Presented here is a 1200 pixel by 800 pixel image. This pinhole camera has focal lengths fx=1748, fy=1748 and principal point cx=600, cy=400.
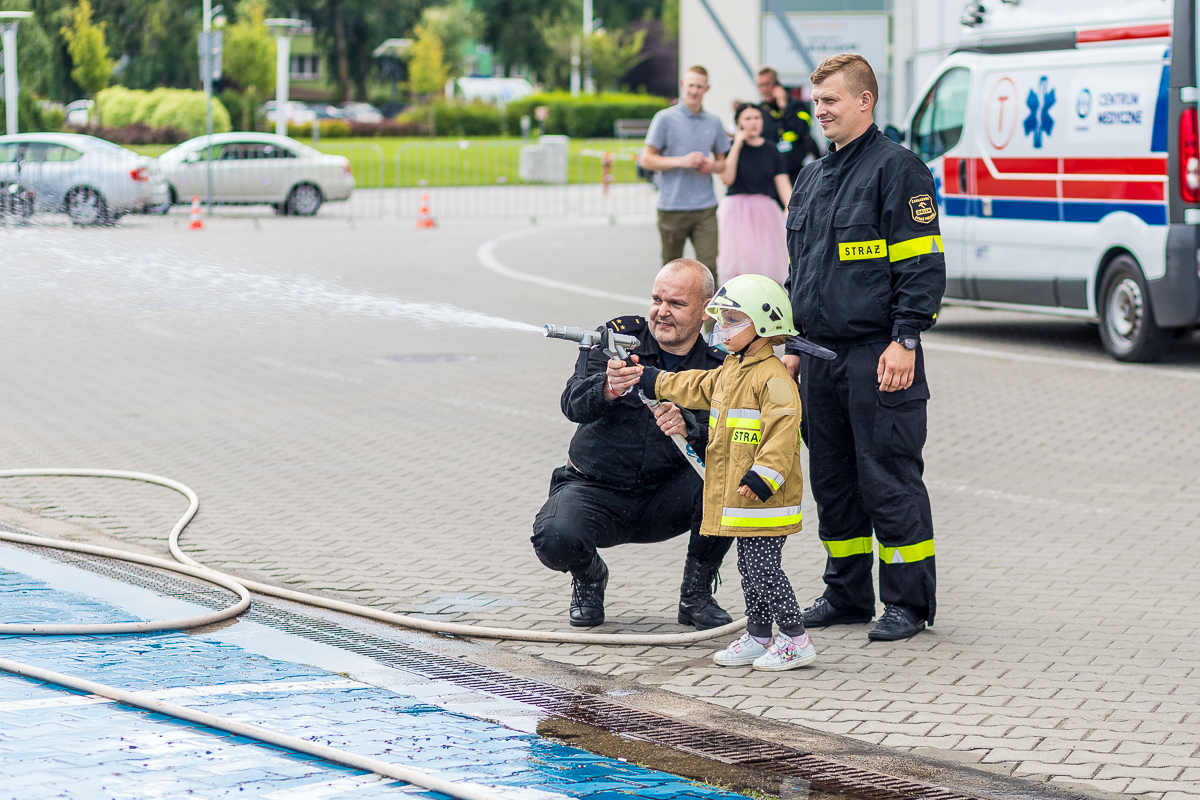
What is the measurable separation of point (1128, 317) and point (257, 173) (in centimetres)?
2037

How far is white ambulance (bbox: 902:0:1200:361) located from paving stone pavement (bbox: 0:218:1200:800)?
1.79 ft

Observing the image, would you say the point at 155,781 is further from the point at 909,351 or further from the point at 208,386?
the point at 208,386

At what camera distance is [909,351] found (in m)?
5.60

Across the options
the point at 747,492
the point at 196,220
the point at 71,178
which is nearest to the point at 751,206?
the point at 747,492

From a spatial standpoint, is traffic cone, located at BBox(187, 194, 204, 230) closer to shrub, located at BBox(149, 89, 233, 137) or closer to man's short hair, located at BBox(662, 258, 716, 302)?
shrub, located at BBox(149, 89, 233, 137)

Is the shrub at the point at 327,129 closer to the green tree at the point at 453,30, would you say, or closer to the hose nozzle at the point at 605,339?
the green tree at the point at 453,30

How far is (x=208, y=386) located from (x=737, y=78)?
1518cm

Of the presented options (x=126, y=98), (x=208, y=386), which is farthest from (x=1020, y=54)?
(x=126, y=98)

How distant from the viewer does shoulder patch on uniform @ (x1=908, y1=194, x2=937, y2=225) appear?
5.64 meters

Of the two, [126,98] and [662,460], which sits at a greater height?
[126,98]

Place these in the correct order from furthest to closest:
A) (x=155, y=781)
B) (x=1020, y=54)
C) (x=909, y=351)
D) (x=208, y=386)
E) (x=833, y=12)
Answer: (x=833, y=12)
(x=1020, y=54)
(x=208, y=386)
(x=909, y=351)
(x=155, y=781)

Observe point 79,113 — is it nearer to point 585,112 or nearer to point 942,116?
point 585,112

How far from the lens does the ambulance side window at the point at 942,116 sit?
13977 mm

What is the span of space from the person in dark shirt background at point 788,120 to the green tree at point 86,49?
3470cm
